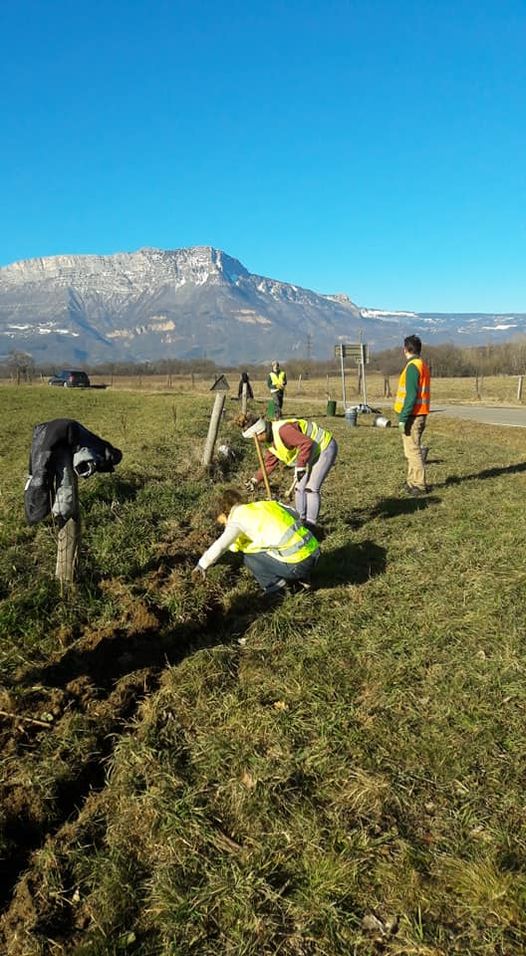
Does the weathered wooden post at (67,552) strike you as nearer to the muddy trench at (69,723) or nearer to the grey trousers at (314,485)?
the muddy trench at (69,723)

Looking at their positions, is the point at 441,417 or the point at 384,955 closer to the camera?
the point at 384,955

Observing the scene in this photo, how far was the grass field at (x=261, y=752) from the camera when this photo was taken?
86.2 inches

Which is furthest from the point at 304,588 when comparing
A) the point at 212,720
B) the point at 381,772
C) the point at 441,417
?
the point at 441,417

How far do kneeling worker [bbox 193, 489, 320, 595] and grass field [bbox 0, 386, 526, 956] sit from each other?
0.31 meters

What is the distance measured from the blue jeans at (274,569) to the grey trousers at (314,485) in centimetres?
163

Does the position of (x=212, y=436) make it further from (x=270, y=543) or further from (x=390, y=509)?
(x=270, y=543)

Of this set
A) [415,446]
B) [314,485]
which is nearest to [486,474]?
[415,446]

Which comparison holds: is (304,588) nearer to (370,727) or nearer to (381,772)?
(370,727)

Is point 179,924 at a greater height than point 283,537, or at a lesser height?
lesser

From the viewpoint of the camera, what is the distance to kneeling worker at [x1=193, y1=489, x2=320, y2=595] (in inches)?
185

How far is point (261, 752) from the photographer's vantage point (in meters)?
3.08

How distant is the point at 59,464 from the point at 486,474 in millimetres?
8100

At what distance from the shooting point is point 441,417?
20812 mm

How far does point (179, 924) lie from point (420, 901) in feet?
3.05
